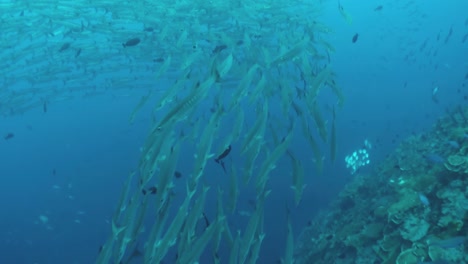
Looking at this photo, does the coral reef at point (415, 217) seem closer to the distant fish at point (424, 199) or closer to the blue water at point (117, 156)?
the distant fish at point (424, 199)

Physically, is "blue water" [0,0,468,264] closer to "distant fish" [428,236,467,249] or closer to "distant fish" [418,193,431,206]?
"distant fish" [418,193,431,206]

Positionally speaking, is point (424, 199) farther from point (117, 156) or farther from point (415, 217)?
point (117, 156)

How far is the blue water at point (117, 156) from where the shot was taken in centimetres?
1358

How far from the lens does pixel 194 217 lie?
156 inches

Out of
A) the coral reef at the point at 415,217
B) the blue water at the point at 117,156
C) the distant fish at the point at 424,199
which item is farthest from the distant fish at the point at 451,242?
the blue water at the point at 117,156

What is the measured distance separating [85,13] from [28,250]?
31.8 feet

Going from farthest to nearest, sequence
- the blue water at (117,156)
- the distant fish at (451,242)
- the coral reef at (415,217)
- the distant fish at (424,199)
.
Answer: the blue water at (117,156), the distant fish at (424,199), the coral reef at (415,217), the distant fish at (451,242)

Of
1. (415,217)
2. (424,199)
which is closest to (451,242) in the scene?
(424,199)

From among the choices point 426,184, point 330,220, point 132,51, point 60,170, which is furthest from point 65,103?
point 426,184

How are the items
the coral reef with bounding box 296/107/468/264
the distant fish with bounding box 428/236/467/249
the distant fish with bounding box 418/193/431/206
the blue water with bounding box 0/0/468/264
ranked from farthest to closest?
the blue water with bounding box 0/0/468/264 → the distant fish with bounding box 418/193/431/206 → the coral reef with bounding box 296/107/468/264 → the distant fish with bounding box 428/236/467/249

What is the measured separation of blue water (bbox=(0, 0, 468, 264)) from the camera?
13.6 metres

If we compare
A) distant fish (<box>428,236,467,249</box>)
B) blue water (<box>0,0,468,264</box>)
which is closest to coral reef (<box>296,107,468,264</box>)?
distant fish (<box>428,236,467,249</box>)

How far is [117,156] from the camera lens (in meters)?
18.8

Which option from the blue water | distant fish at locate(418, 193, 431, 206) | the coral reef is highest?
distant fish at locate(418, 193, 431, 206)
